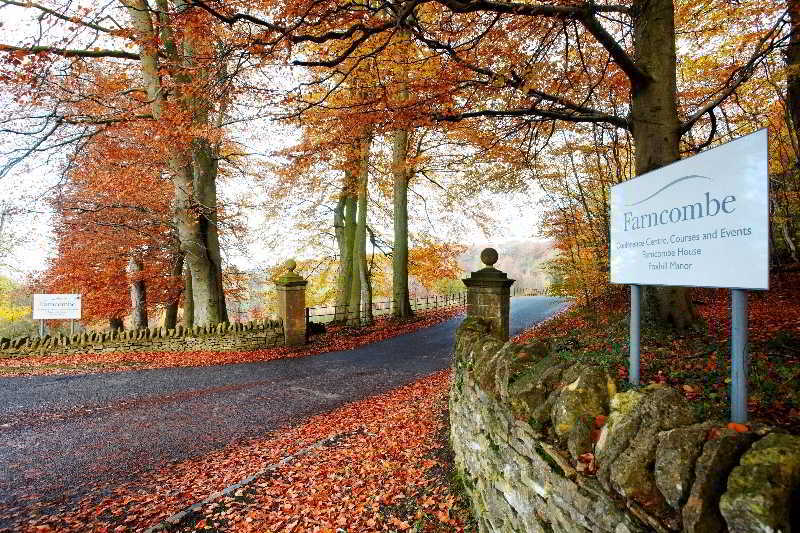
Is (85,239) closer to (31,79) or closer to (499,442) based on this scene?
(31,79)

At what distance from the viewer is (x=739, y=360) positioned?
1.97 m

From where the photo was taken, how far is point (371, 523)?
3.49m

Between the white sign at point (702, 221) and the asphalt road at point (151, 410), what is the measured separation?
5381 mm

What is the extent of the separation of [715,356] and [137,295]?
63.0ft

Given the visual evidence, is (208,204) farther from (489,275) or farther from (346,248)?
(489,275)

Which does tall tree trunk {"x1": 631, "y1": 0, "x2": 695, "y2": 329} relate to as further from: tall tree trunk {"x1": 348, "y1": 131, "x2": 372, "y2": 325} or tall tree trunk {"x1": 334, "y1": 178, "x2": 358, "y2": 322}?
tall tree trunk {"x1": 334, "y1": 178, "x2": 358, "y2": 322}

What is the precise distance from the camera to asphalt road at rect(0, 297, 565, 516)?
4.71 metres

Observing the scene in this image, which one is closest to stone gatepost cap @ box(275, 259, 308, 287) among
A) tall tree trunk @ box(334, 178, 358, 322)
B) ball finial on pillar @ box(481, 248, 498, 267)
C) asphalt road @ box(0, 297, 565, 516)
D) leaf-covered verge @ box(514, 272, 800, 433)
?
asphalt road @ box(0, 297, 565, 516)

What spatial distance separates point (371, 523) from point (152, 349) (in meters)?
10.3

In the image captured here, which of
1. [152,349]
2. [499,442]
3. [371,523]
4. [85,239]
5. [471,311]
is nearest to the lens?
[499,442]

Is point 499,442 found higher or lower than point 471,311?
lower

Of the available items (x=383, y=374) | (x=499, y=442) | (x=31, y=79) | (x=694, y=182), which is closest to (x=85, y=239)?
(x=31, y=79)

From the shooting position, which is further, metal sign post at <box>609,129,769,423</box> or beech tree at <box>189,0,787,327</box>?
beech tree at <box>189,0,787,327</box>

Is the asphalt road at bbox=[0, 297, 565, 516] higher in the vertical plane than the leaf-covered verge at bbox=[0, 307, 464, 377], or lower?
lower
